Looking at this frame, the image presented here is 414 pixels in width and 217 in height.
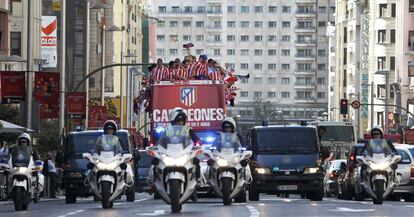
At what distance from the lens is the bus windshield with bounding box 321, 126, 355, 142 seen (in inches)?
3349

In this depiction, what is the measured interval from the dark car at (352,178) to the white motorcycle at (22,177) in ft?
27.3

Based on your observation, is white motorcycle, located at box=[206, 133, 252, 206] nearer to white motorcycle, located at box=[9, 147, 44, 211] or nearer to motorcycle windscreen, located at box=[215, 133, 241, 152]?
motorcycle windscreen, located at box=[215, 133, 241, 152]

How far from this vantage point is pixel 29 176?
119ft

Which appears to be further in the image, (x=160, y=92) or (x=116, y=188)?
(x=160, y=92)

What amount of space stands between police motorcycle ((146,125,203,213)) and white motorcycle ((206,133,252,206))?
2.31m

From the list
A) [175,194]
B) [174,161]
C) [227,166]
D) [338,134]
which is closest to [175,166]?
[174,161]

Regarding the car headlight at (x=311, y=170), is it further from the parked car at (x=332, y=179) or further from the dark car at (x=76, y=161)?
the parked car at (x=332, y=179)

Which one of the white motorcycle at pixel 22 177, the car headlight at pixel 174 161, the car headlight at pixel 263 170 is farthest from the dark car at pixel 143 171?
the car headlight at pixel 174 161

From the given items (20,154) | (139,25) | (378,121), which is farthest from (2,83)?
(139,25)

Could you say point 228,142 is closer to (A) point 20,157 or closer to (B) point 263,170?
(A) point 20,157

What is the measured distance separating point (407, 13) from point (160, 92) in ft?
259

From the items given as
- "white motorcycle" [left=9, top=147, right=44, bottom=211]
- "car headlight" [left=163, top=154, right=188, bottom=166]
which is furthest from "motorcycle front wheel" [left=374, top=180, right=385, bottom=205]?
"white motorcycle" [left=9, top=147, right=44, bottom=211]

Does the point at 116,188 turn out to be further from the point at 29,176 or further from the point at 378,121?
the point at 378,121

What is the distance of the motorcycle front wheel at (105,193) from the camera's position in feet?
108
